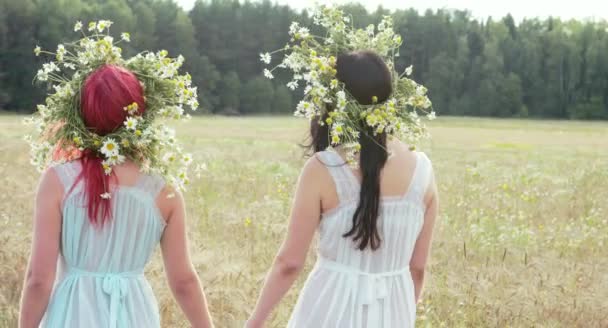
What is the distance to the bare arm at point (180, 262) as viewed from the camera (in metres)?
3.65

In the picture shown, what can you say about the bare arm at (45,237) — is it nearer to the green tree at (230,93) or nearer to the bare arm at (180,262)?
the bare arm at (180,262)

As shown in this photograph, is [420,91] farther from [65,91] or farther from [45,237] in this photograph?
[45,237]

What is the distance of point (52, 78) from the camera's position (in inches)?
147

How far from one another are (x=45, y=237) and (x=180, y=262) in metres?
0.61

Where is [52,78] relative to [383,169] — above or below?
above

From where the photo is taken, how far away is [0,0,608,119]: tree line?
99438 mm

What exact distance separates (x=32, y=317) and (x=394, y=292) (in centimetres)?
161

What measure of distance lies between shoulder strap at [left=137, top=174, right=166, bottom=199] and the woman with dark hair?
59 centimetres

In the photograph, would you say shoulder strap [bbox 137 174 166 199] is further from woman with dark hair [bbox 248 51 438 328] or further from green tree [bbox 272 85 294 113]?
green tree [bbox 272 85 294 113]

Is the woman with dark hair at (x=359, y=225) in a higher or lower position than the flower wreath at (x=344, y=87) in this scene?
lower

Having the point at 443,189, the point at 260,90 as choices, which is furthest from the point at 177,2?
the point at 443,189

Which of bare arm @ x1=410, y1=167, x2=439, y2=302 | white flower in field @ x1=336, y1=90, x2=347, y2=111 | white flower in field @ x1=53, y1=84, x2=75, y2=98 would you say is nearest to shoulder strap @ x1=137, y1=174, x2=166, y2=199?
white flower in field @ x1=53, y1=84, x2=75, y2=98

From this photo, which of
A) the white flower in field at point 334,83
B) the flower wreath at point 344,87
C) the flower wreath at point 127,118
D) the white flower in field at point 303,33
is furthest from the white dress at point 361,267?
the flower wreath at point 127,118

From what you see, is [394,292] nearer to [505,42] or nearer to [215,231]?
[215,231]
